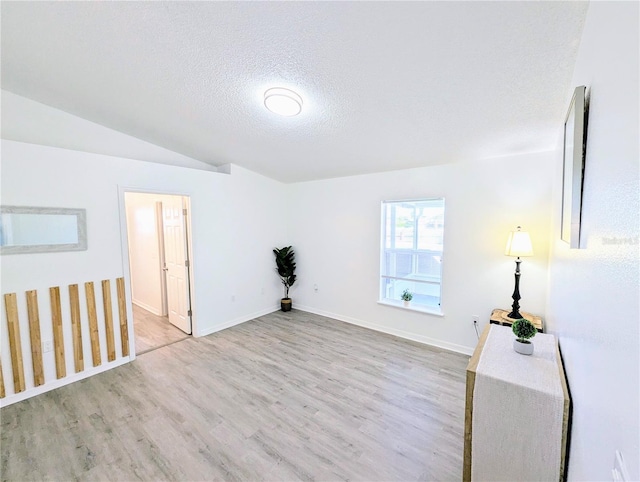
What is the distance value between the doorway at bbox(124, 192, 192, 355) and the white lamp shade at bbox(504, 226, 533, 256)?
3.92 metres

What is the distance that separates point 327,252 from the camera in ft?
15.1

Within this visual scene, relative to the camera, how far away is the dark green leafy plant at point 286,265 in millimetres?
4840

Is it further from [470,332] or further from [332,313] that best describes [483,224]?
[332,313]

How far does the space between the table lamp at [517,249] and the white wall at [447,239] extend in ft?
0.72

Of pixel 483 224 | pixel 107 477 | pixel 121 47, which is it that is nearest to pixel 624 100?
pixel 483 224

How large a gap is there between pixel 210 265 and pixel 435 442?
340 centimetres

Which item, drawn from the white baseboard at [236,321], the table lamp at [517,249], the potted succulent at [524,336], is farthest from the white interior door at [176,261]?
the table lamp at [517,249]

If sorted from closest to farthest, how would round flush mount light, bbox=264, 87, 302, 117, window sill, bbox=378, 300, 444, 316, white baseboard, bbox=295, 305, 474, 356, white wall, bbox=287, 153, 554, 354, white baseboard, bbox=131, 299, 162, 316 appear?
round flush mount light, bbox=264, 87, 302, 117, white wall, bbox=287, 153, 554, 354, white baseboard, bbox=295, 305, 474, 356, window sill, bbox=378, 300, 444, 316, white baseboard, bbox=131, 299, 162, 316

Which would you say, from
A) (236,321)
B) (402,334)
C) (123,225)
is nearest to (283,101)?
(123,225)

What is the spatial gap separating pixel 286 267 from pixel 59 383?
A: 309 cm

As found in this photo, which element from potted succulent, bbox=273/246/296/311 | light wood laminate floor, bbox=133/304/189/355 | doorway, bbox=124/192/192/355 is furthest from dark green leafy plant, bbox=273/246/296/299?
light wood laminate floor, bbox=133/304/189/355

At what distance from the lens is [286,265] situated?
4859 mm

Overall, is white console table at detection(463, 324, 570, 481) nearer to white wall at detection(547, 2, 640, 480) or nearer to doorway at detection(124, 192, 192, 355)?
white wall at detection(547, 2, 640, 480)

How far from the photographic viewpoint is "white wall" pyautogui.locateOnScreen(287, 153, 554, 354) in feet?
9.40
